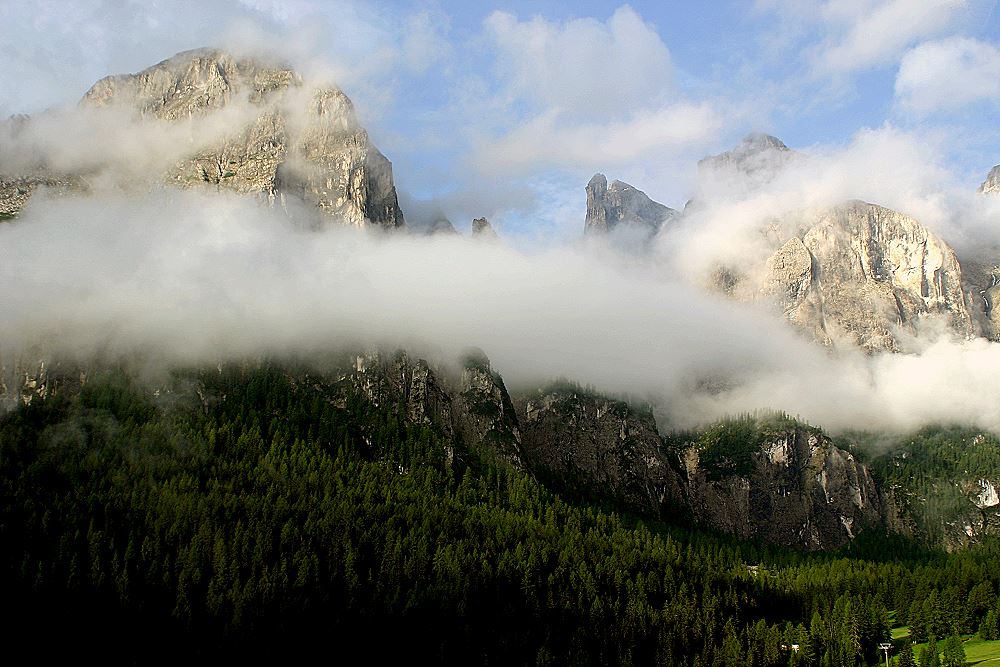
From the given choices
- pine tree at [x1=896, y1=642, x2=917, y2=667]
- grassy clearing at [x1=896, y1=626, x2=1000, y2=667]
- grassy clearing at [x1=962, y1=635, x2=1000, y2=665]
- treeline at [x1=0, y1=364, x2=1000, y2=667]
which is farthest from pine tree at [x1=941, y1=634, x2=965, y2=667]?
Answer: treeline at [x1=0, y1=364, x2=1000, y2=667]

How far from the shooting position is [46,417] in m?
184

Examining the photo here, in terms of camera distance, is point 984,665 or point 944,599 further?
point 944,599

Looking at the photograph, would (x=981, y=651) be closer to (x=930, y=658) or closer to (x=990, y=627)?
(x=990, y=627)

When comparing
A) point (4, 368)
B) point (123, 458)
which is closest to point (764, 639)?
point (123, 458)

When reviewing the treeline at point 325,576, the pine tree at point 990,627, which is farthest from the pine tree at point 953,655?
the pine tree at point 990,627

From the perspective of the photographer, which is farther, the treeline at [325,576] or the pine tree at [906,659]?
the treeline at [325,576]

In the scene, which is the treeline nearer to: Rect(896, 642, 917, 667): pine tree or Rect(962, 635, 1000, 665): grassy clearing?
Rect(962, 635, 1000, 665): grassy clearing

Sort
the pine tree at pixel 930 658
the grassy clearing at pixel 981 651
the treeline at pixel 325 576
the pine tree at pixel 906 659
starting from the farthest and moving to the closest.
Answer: the treeline at pixel 325 576, the pine tree at pixel 906 659, the grassy clearing at pixel 981 651, the pine tree at pixel 930 658

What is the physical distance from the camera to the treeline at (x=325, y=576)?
131 m

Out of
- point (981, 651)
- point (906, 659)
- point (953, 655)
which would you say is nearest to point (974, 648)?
point (981, 651)

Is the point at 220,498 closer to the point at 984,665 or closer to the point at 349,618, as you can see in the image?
the point at 349,618

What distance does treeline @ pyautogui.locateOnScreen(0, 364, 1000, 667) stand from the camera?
131 metres

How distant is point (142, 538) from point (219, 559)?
15.3 metres

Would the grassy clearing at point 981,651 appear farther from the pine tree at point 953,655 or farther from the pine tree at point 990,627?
the pine tree at point 953,655
